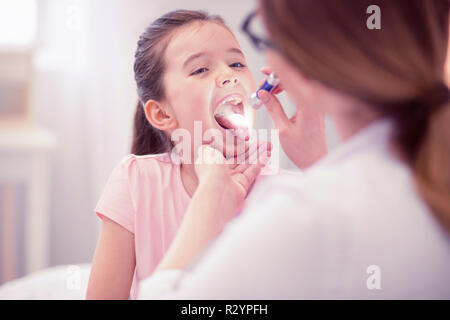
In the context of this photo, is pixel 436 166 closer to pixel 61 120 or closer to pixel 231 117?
pixel 231 117

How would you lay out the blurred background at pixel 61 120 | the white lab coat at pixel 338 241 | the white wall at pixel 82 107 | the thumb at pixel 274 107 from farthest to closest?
the white wall at pixel 82 107
the blurred background at pixel 61 120
the thumb at pixel 274 107
the white lab coat at pixel 338 241

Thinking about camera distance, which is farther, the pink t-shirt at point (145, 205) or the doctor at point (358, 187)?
the pink t-shirt at point (145, 205)

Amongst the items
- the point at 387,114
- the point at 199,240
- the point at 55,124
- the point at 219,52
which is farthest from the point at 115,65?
the point at 387,114

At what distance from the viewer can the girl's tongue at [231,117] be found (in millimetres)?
854

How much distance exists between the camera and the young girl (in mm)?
846

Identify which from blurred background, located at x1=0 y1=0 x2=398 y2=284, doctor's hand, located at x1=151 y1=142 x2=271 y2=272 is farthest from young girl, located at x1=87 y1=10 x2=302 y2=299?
blurred background, located at x1=0 y1=0 x2=398 y2=284

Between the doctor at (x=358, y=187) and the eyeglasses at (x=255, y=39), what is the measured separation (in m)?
0.02

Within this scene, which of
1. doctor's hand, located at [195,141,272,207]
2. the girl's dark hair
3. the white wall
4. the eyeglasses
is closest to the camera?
the eyeglasses

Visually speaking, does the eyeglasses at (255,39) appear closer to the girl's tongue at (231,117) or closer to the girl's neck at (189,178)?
the girl's tongue at (231,117)

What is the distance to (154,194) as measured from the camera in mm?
897

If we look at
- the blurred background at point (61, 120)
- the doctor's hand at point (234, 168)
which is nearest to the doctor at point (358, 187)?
the doctor's hand at point (234, 168)

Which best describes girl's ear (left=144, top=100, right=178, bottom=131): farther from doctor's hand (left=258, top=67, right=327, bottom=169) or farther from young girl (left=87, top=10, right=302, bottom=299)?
doctor's hand (left=258, top=67, right=327, bottom=169)

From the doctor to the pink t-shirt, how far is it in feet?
1.06
